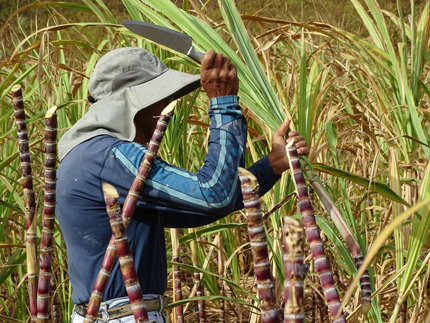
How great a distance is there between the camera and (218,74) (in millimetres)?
1318

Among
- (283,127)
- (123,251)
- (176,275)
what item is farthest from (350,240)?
(176,275)

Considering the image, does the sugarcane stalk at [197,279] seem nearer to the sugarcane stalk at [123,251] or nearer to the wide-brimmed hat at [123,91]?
the wide-brimmed hat at [123,91]

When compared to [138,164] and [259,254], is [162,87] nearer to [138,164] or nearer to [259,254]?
[138,164]

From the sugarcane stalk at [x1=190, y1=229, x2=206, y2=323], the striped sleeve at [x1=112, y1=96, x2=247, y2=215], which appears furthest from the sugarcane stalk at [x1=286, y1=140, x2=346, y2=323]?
the sugarcane stalk at [x1=190, y1=229, x2=206, y2=323]

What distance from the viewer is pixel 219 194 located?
4.36ft

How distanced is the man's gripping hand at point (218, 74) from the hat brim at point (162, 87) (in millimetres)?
96

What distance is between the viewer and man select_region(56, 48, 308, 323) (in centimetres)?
133

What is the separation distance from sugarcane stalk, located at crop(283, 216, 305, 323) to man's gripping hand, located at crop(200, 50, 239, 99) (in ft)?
2.45

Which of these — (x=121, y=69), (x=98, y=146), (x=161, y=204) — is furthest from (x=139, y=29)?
(x=161, y=204)

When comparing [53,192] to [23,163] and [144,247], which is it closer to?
[23,163]

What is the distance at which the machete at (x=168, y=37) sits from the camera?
4.38 feet

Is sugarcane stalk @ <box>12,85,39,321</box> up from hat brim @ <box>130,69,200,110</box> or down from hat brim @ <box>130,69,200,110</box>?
down

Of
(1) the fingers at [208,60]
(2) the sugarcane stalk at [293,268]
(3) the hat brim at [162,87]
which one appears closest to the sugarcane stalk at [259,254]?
(2) the sugarcane stalk at [293,268]

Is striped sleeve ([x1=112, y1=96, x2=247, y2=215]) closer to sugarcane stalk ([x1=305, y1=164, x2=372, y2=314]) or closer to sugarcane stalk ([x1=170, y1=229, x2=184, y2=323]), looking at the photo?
sugarcane stalk ([x1=305, y1=164, x2=372, y2=314])
